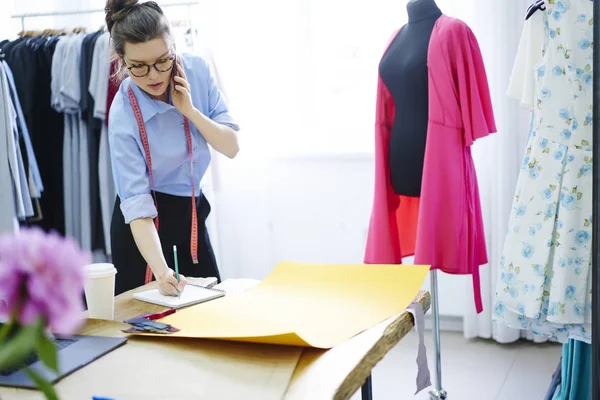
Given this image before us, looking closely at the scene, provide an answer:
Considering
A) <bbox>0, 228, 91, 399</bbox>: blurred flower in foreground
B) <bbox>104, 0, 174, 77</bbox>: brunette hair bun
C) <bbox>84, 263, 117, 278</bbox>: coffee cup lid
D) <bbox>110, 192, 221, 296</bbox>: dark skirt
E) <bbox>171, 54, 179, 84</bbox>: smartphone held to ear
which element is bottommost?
<bbox>110, 192, 221, 296</bbox>: dark skirt

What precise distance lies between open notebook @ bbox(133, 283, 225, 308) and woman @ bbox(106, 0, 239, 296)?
0.03 m

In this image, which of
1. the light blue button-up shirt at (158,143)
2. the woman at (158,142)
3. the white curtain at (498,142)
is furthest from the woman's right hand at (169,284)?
the white curtain at (498,142)

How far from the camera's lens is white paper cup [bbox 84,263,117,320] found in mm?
1200

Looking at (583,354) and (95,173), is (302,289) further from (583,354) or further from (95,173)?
(95,173)

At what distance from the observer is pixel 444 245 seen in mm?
2361

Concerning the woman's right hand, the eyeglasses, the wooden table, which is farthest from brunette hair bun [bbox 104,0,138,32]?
the wooden table

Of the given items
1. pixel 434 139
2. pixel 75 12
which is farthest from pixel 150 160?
pixel 75 12

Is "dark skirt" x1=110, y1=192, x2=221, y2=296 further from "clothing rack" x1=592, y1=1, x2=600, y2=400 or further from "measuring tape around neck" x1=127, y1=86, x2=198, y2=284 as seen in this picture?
"clothing rack" x1=592, y1=1, x2=600, y2=400

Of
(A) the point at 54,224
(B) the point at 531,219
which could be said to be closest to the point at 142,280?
(B) the point at 531,219

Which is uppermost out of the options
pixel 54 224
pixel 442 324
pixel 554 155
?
pixel 554 155

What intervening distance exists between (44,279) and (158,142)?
1.44 metres

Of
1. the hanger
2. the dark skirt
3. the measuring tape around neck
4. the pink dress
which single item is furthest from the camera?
the pink dress

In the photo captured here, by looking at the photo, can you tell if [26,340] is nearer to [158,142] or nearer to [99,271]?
[99,271]

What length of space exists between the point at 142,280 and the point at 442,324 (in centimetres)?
196
